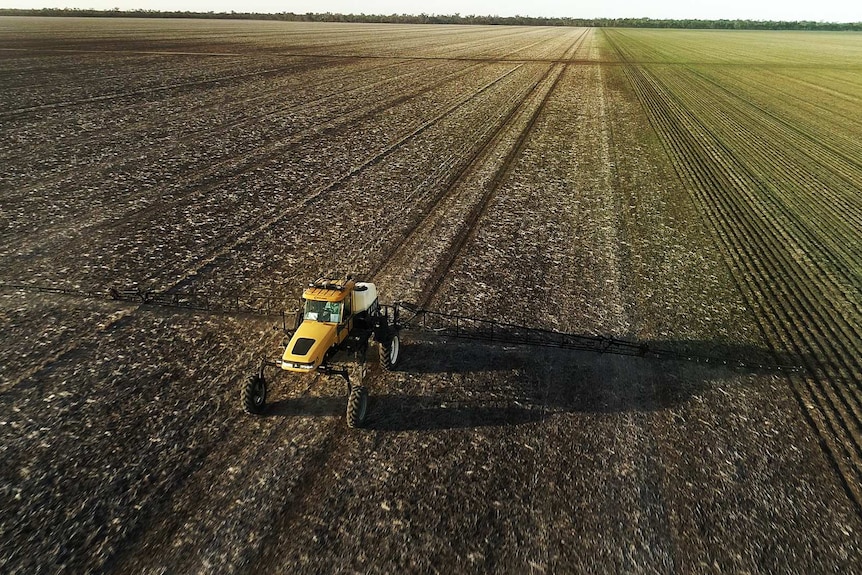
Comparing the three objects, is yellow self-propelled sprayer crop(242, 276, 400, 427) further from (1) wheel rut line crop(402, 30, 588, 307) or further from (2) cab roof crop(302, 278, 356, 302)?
(1) wheel rut line crop(402, 30, 588, 307)

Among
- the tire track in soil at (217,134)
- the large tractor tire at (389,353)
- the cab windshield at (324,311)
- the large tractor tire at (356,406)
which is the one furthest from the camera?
the tire track in soil at (217,134)

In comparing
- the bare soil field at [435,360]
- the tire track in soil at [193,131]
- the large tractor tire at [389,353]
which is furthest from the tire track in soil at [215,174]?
the large tractor tire at [389,353]

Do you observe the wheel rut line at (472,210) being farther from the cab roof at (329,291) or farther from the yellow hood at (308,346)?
the yellow hood at (308,346)

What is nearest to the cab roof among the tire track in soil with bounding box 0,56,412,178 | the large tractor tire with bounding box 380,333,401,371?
the large tractor tire with bounding box 380,333,401,371

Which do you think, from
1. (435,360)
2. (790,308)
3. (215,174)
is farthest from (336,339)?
(215,174)

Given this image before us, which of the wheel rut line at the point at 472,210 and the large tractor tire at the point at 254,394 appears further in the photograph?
the wheel rut line at the point at 472,210

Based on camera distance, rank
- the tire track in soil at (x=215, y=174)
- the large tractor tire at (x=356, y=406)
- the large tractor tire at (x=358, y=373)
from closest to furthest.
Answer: the large tractor tire at (x=356, y=406)
the large tractor tire at (x=358, y=373)
the tire track in soil at (x=215, y=174)

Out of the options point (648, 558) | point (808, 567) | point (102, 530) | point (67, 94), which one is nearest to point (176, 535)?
point (102, 530)

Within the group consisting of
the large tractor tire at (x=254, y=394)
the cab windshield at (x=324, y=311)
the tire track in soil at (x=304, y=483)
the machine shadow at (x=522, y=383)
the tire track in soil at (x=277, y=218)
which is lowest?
the tire track in soil at (x=277, y=218)
